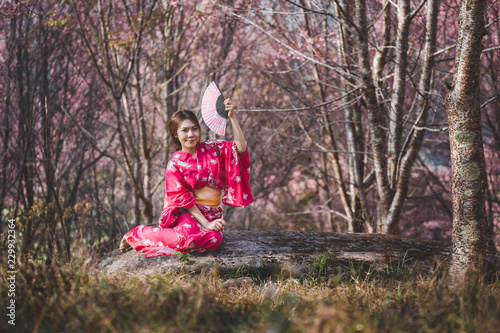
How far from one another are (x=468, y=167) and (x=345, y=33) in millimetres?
2746

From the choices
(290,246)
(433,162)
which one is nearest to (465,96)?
(290,246)

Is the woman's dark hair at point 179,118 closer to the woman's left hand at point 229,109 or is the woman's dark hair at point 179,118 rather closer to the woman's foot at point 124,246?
the woman's left hand at point 229,109

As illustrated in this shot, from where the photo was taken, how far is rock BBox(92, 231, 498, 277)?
3.08 metres

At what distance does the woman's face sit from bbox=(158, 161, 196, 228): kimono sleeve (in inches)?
8.4

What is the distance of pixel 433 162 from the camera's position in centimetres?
826

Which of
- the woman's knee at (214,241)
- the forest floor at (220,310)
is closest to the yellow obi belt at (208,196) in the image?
the woman's knee at (214,241)

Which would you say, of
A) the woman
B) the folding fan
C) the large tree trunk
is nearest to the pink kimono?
the woman

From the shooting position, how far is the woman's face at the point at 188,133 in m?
3.25

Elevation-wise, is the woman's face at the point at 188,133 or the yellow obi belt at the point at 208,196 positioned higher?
the woman's face at the point at 188,133

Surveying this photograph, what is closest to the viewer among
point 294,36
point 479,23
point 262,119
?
point 479,23

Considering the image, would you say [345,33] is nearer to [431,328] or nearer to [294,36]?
[294,36]

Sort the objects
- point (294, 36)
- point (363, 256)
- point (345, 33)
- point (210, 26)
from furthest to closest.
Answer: point (210, 26), point (294, 36), point (345, 33), point (363, 256)

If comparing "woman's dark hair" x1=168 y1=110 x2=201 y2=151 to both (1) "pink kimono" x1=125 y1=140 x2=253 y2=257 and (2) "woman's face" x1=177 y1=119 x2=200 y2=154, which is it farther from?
(1) "pink kimono" x1=125 y1=140 x2=253 y2=257

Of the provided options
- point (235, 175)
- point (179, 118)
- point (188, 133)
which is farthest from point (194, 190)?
point (179, 118)
